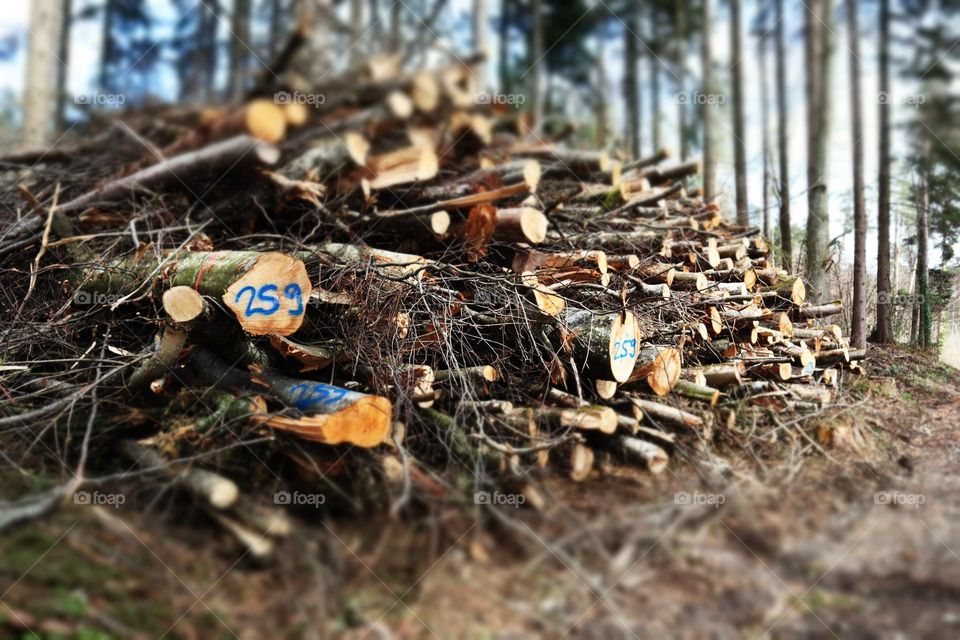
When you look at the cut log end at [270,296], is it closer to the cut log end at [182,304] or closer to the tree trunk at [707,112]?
the cut log end at [182,304]

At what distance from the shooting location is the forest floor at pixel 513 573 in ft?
6.32

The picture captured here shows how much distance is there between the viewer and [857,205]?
236 inches

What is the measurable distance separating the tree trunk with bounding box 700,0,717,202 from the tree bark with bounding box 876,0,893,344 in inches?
78.0

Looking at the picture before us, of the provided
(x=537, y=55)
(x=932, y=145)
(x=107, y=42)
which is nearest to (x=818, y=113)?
(x=932, y=145)

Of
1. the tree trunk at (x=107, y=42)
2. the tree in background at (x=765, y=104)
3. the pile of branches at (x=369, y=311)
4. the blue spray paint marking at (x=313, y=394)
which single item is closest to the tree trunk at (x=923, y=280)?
the pile of branches at (x=369, y=311)

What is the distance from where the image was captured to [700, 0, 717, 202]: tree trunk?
313 inches

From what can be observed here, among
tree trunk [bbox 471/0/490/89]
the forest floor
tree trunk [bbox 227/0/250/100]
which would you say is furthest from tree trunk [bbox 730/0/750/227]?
tree trunk [bbox 227/0/250/100]

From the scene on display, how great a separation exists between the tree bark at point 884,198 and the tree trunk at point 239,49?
19.3 ft

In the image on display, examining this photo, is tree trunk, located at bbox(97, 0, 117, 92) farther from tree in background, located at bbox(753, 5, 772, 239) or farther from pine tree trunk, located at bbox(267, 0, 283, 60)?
tree in background, located at bbox(753, 5, 772, 239)

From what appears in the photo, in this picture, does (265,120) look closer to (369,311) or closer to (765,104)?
(369,311)

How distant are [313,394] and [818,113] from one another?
705cm

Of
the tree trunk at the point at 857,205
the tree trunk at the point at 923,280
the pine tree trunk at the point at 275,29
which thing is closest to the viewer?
the pine tree trunk at the point at 275,29

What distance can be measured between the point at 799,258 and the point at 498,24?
16.8ft

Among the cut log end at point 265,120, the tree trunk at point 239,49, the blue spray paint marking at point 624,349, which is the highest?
the tree trunk at point 239,49
